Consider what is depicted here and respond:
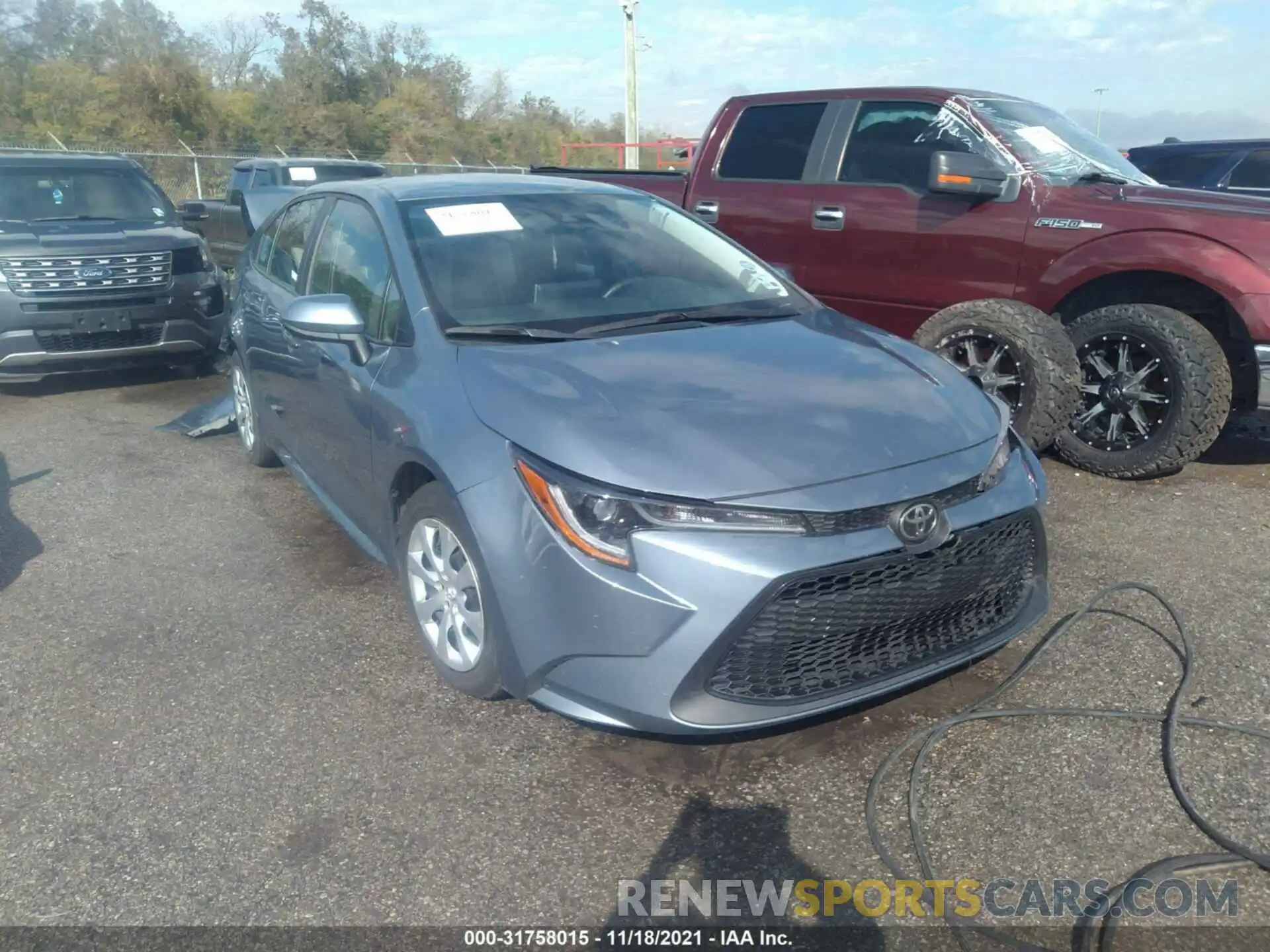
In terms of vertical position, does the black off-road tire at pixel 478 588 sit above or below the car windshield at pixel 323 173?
below

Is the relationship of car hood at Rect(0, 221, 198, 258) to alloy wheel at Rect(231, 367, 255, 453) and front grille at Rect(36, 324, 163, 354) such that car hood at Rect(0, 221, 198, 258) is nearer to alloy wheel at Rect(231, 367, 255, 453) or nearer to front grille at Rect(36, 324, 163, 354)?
front grille at Rect(36, 324, 163, 354)

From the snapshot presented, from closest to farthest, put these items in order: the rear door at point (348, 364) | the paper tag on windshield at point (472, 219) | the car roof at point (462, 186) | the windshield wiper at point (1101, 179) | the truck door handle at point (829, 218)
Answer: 1. the rear door at point (348, 364)
2. the paper tag on windshield at point (472, 219)
3. the car roof at point (462, 186)
4. the windshield wiper at point (1101, 179)
5. the truck door handle at point (829, 218)

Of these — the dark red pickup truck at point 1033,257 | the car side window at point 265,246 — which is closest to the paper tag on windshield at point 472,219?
the car side window at point 265,246

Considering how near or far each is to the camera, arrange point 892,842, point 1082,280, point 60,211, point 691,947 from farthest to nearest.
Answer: point 60,211, point 1082,280, point 892,842, point 691,947

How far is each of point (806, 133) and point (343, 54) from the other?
150ft

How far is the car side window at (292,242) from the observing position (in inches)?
185

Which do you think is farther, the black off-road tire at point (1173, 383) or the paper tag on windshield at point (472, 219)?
the black off-road tire at point (1173, 383)

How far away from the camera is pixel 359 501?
3.84m

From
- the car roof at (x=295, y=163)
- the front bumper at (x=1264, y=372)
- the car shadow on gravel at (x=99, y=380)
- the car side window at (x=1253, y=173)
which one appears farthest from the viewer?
the car roof at (x=295, y=163)

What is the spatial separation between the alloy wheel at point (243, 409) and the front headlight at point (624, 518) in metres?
3.39

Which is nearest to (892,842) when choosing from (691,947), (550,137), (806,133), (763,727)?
(763,727)

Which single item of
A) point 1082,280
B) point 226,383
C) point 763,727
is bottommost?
point 226,383

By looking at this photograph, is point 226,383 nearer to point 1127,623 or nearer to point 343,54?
point 1127,623

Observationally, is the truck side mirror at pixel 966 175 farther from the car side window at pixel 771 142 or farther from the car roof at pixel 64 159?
the car roof at pixel 64 159
